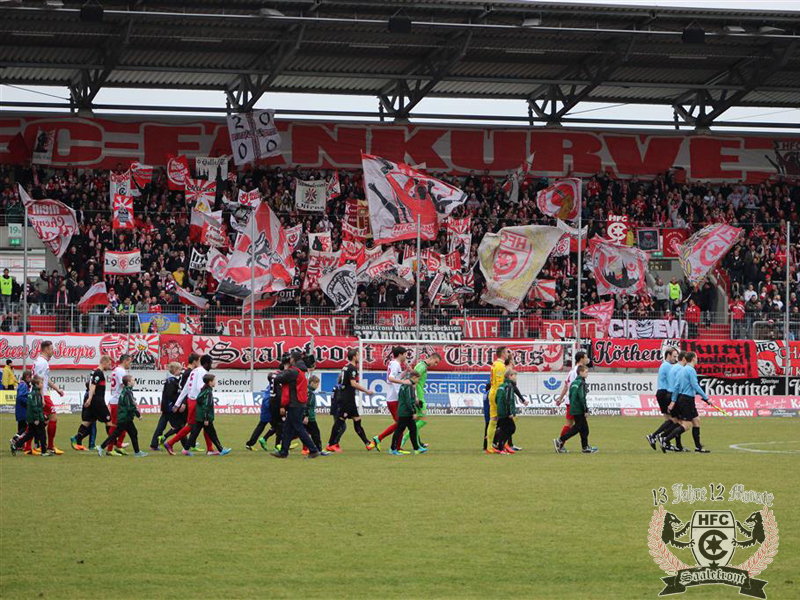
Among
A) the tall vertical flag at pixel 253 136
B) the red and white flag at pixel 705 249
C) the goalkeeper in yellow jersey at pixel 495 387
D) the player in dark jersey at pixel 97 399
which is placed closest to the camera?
the player in dark jersey at pixel 97 399

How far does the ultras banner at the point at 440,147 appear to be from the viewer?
163 ft

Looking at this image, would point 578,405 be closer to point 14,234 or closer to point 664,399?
point 664,399

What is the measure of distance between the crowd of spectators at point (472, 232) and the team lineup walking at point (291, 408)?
15923 mm

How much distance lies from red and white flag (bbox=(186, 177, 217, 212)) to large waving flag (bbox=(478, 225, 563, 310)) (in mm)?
10859

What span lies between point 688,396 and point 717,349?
60.5 ft

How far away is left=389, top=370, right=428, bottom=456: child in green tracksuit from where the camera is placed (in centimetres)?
2203

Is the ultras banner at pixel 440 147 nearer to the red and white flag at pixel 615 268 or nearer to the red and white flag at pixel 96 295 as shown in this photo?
the red and white flag at pixel 615 268

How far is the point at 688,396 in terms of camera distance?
73.9 feet

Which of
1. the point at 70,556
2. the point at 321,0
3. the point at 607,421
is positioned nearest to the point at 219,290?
the point at 321,0

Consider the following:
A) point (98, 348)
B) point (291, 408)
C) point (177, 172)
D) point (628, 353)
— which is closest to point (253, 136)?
point (177, 172)

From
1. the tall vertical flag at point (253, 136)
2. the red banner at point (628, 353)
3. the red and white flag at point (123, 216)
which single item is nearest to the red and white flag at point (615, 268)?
the red banner at point (628, 353)

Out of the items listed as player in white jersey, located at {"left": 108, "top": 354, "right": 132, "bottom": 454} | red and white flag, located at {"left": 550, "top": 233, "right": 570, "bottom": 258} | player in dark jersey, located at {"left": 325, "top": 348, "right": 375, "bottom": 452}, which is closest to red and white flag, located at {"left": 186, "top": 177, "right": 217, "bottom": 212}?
red and white flag, located at {"left": 550, "top": 233, "right": 570, "bottom": 258}

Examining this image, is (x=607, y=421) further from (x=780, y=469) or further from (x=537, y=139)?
(x=537, y=139)

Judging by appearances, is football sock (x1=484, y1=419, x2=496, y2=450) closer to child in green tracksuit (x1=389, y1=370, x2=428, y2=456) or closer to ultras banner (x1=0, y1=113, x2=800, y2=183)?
child in green tracksuit (x1=389, y1=370, x2=428, y2=456)
